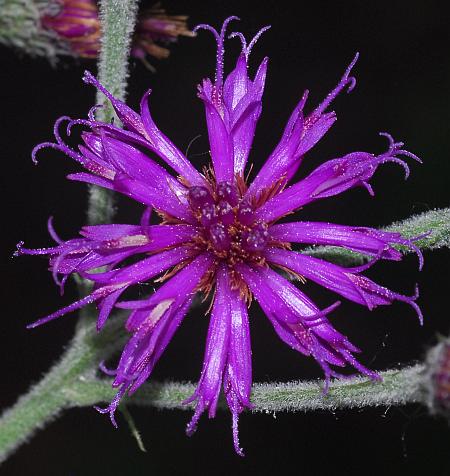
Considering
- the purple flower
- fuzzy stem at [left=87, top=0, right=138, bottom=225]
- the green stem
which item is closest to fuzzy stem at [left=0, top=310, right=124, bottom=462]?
the green stem

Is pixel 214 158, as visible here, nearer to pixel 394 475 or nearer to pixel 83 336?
pixel 83 336

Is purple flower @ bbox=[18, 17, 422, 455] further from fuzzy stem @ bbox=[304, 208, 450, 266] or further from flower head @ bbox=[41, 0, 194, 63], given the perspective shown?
flower head @ bbox=[41, 0, 194, 63]

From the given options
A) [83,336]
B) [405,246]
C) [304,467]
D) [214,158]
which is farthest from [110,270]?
[304,467]

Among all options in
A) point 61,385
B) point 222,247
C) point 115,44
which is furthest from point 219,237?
point 61,385

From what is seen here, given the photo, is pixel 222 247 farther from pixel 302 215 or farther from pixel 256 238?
pixel 302 215

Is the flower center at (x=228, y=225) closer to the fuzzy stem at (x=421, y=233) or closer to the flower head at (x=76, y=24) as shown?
the fuzzy stem at (x=421, y=233)

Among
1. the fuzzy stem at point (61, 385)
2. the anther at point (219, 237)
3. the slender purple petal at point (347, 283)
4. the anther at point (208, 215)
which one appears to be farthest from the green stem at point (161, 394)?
the anther at point (208, 215)
